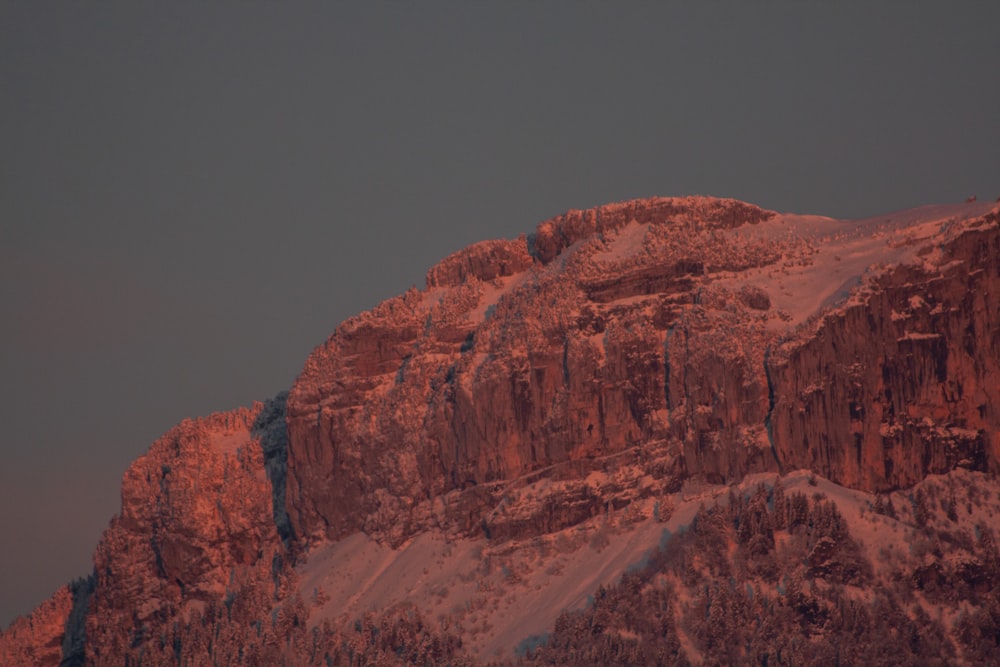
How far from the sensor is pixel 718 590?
19475 centimetres

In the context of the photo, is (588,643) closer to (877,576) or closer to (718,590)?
(718,590)

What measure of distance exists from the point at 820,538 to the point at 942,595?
10.6m

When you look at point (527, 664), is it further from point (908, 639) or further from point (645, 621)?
point (908, 639)

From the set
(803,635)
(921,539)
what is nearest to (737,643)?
(803,635)

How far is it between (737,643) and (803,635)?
5.23 m

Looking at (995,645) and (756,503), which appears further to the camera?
(756,503)

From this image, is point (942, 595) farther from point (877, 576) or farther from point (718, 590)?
point (718, 590)

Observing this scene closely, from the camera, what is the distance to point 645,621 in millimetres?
195500

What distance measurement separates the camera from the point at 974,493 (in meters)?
200

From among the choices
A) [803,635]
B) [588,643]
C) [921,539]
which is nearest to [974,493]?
[921,539]

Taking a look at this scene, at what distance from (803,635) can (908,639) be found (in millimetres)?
8055

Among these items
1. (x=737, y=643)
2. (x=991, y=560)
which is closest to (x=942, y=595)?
(x=991, y=560)

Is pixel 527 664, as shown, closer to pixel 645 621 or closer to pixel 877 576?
pixel 645 621

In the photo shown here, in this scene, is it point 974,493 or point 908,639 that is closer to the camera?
point 908,639
